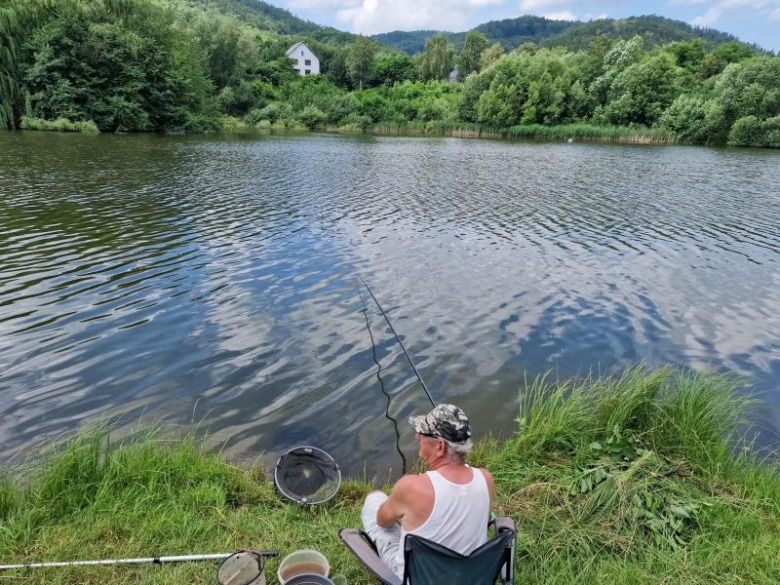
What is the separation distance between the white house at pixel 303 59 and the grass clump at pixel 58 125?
76.4 meters

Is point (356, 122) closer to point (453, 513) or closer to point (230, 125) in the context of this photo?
point (230, 125)

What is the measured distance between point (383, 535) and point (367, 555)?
22 cm

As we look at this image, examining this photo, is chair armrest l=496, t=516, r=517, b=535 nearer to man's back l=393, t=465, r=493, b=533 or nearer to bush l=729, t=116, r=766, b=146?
man's back l=393, t=465, r=493, b=533

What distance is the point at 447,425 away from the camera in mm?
2992

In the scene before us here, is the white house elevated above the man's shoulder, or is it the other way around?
the white house

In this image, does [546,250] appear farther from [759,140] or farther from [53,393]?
[759,140]

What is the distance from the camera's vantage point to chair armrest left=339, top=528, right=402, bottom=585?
10.5ft

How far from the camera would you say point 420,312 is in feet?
31.6

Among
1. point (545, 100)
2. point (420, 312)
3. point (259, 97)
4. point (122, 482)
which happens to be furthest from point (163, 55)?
point (122, 482)

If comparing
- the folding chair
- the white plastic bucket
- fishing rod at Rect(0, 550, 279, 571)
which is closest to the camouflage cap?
the folding chair

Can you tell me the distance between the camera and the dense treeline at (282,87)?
145 ft

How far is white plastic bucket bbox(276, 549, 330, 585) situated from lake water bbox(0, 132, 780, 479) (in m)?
2.01

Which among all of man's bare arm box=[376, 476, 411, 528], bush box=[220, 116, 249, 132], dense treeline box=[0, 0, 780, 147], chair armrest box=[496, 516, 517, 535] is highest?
dense treeline box=[0, 0, 780, 147]

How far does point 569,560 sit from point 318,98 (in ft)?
284
